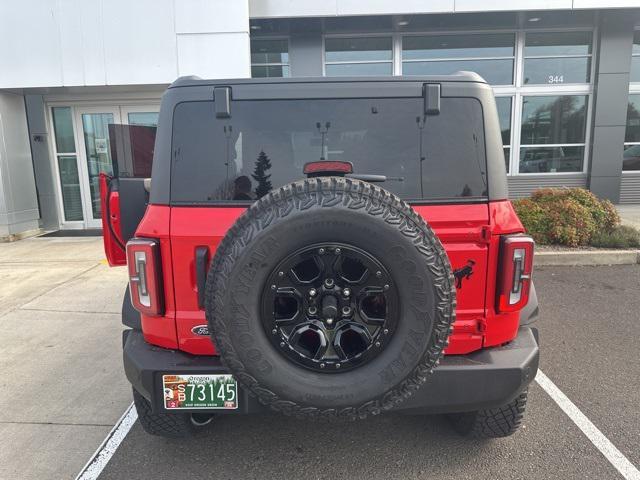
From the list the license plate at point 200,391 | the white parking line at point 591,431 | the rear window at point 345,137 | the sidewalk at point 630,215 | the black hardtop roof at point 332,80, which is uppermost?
the black hardtop roof at point 332,80

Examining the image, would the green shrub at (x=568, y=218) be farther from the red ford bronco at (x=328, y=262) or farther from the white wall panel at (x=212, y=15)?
the white wall panel at (x=212, y=15)

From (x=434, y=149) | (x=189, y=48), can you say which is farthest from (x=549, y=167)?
(x=434, y=149)

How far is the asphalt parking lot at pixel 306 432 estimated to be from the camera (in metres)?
2.56

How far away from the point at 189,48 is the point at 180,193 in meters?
7.46

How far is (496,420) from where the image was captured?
2.62m

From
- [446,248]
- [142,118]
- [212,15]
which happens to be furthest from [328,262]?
[142,118]

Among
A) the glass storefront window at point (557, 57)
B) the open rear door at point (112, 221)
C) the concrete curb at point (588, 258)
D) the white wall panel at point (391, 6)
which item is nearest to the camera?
the open rear door at point (112, 221)

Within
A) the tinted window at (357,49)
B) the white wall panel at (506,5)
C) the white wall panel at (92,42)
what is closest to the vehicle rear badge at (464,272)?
the white wall panel at (92,42)

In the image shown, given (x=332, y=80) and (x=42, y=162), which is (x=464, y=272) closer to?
(x=332, y=80)

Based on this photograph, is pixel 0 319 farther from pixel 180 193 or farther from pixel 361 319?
pixel 361 319

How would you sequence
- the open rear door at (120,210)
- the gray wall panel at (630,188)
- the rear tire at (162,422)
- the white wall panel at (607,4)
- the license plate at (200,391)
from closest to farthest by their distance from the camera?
the license plate at (200,391) < the rear tire at (162,422) < the open rear door at (120,210) < the white wall panel at (607,4) < the gray wall panel at (630,188)

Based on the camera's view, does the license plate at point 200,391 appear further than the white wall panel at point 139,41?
No

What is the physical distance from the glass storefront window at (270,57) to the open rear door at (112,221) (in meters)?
8.89

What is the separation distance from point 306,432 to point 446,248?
1.50 meters
